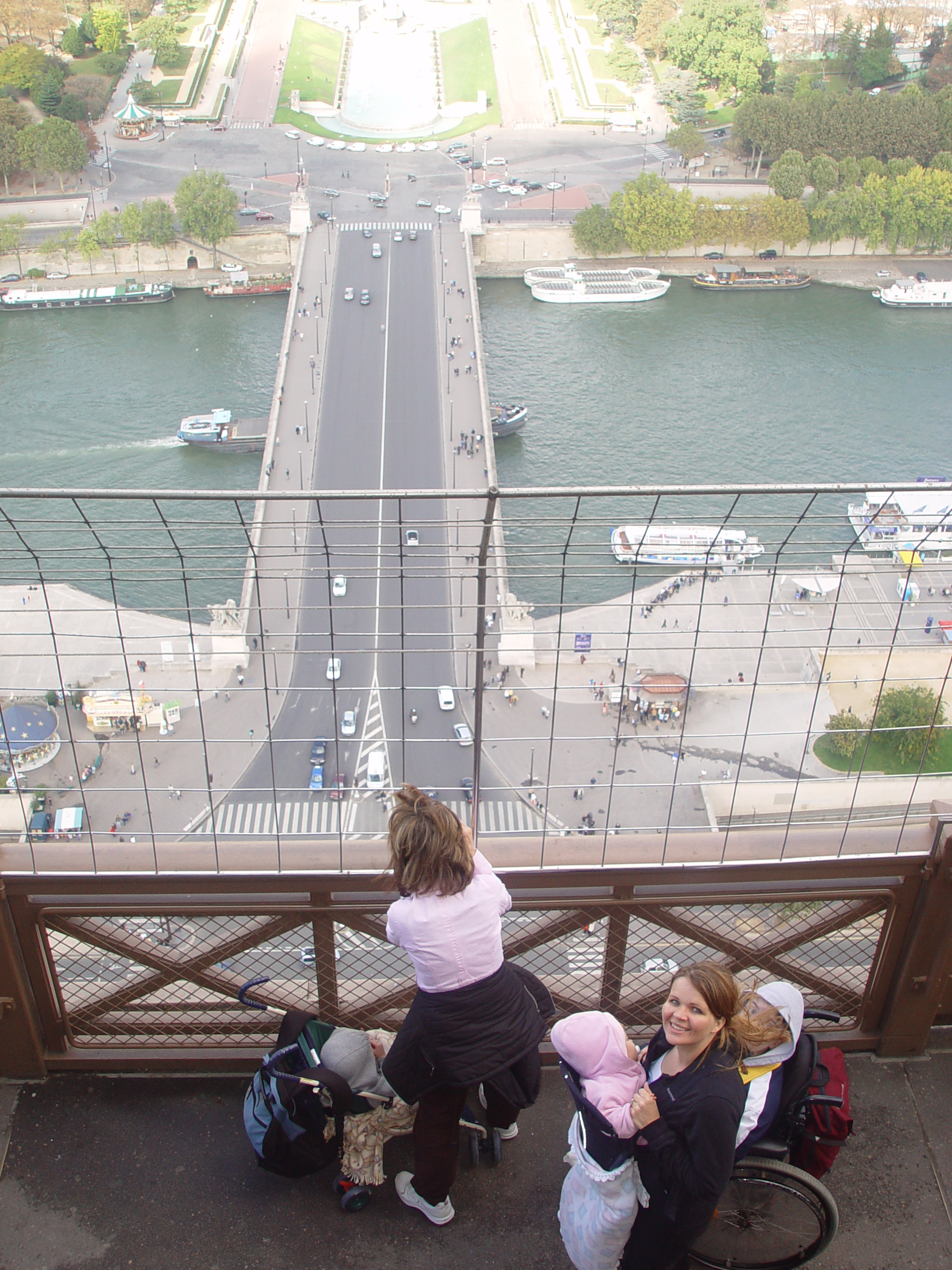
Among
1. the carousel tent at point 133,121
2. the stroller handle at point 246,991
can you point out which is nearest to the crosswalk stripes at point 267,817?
the stroller handle at point 246,991

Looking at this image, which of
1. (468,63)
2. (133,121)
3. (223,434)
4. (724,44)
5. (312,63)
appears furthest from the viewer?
(468,63)

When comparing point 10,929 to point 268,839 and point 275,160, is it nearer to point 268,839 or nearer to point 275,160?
point 268,839

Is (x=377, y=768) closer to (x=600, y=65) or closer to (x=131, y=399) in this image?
(x=131, y=399)

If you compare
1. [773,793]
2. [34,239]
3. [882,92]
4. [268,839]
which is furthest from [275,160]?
[268,839]

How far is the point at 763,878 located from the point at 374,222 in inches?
1178

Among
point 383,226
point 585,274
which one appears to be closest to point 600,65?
point 383,226

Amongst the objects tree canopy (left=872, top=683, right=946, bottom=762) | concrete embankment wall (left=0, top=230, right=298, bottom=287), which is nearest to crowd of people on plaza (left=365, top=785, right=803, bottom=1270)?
tree canopy (left=872, top=683, right=946, bottom=762)

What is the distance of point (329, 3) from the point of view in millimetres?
42188

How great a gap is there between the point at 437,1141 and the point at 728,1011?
2.48 ft

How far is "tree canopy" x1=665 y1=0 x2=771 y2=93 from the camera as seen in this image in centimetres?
3409

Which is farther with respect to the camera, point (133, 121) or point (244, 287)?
point (133, 121)

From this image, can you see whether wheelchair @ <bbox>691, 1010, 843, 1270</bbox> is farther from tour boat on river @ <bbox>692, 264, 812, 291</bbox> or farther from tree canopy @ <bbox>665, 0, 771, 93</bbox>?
tree canopy @ <bbox>665, 0, 771, 93</bbox>

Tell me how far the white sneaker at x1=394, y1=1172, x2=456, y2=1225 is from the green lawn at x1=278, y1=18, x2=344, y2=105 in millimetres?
37890

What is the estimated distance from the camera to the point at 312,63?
125 ft
